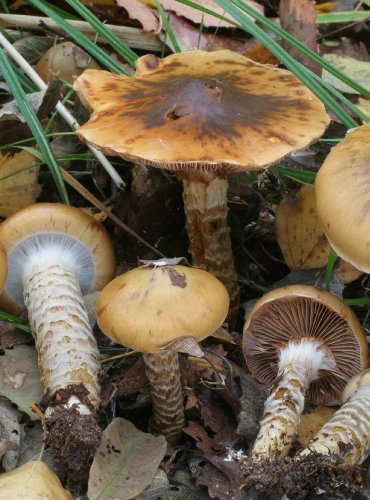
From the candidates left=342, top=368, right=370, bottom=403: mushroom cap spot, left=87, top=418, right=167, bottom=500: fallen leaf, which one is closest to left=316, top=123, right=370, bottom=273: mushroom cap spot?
left=342, top=368, right=370, bottom=403: mushroom cap spot

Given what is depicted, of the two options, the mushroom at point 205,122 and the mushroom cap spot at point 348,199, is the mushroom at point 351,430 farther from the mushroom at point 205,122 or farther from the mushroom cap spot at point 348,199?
the mushroom at point 205,122

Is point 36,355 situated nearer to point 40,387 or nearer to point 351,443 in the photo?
point 40,387

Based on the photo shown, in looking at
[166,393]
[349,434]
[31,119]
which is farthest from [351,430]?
[31,119]

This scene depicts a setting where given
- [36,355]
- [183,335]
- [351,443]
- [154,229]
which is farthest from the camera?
[154,229]

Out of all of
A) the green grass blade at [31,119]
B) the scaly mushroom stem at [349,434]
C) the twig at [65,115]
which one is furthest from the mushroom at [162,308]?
the twig at [65,115]

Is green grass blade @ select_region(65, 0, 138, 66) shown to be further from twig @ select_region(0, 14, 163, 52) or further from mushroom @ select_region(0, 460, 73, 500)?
mushroom @ select_region(0, 460, 73, 500)

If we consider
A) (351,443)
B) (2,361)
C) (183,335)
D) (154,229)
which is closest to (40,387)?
(2,361)

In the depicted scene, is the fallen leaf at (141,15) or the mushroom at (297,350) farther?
the fallen leaf at (141,15)
